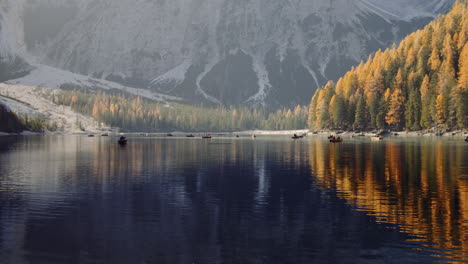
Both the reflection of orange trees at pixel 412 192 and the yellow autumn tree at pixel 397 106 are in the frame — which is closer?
the reflection of orange trees at pixel 412 192

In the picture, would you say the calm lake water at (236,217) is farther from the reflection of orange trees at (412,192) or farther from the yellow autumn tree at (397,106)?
the yellow autumn tree at (397,106)

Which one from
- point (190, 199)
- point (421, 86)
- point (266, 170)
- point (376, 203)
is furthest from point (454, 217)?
point (421, 86)

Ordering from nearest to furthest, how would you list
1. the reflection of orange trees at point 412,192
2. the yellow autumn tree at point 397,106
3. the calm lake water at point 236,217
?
the calm lake water at point 236,217, the reflection of orange trees at point 412,192, the yellow autumn tree at point 397,106

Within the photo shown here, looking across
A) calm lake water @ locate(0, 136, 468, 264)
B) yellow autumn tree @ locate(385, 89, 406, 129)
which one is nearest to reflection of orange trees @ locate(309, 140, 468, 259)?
calm lake water @ locate(0, 136, 468, 264)

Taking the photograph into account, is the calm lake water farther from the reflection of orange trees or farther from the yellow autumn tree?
the yellow autumn tree

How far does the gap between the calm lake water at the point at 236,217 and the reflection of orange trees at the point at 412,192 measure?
0.12 meters

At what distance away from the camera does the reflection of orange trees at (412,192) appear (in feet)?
111

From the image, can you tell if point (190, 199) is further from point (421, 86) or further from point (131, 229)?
point (421, 86)

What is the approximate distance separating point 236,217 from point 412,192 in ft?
68.9

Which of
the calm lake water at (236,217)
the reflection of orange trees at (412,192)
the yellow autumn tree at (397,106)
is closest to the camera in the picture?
the calm lake water at (236,217)

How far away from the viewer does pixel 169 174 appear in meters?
70.6

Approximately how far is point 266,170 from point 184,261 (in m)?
49.4

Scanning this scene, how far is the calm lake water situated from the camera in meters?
29.1

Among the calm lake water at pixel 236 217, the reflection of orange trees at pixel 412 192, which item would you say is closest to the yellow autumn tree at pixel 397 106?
the reflection of orange trees at pixel 412 192
